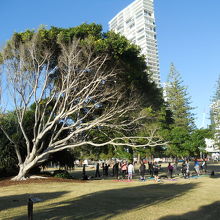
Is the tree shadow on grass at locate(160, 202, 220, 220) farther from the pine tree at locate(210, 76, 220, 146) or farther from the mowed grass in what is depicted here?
the pine tree at locate(210, 76, 220, 146)

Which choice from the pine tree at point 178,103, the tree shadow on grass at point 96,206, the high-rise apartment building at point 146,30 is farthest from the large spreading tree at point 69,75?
the high-rise apartment building at point 146,30

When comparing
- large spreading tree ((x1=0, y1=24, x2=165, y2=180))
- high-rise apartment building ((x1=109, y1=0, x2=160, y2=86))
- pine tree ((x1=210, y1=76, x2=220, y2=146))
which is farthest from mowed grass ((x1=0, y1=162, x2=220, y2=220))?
high-rise apartment building ((x1=109, y1=0, x2=160, y2=86))

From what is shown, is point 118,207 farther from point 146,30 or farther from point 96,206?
point 146,30

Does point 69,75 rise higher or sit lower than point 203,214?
Answer: higher

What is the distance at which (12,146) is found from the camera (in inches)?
866

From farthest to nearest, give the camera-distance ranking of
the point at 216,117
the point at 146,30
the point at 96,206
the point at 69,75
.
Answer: the point at 146,30
the point at 216,117
the point at 69,75
the point at 96,206

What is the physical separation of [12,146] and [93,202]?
1329 cm

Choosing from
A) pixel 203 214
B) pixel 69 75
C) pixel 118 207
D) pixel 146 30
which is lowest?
pixel 203 214

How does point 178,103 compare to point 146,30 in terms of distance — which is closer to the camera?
point 178,103

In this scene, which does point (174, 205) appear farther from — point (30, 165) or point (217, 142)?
point (217, 142)

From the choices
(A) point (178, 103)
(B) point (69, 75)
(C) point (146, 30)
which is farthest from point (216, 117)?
(C) point (146, 30)

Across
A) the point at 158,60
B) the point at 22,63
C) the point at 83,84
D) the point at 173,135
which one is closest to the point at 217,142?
the point at 173,135

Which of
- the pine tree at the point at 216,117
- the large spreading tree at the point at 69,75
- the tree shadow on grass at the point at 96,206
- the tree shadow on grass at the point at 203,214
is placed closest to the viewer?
the tree shadow on grass at the point at 203,214

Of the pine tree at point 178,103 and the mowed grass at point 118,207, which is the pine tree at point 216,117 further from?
the mowed grass at point 118,207
